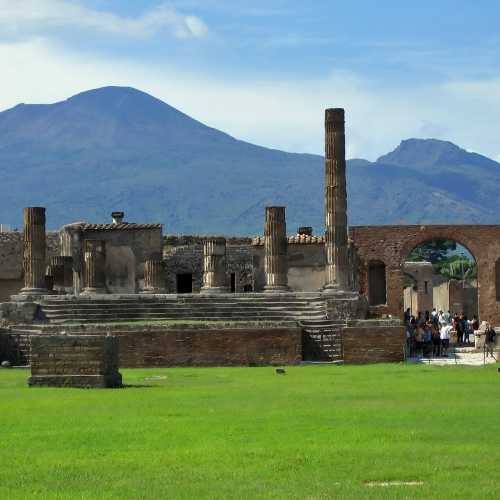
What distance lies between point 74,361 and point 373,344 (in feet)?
37.1

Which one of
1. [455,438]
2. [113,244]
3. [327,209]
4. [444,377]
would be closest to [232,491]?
[455,438]

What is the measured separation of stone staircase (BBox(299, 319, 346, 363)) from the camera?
33469 millimetres

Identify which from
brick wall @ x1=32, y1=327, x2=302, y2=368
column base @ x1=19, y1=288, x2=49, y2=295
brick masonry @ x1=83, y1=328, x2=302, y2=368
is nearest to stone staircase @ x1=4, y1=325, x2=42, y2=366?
brick wall @ x1=32, y1=327, x2=302, y2=368

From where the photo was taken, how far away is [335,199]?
41688 mm

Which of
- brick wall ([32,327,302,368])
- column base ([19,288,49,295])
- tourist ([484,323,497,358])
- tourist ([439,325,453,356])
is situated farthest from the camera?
column base ([19,288,49,295])

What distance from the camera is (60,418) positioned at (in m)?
16.9

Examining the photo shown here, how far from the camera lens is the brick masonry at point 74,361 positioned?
22.2m

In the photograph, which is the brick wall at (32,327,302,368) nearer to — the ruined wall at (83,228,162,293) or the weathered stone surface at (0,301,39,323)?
the weathered stone surface at (0,301,39,323)

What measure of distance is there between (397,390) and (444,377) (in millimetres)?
3887

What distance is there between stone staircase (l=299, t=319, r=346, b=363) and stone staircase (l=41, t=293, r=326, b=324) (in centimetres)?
146

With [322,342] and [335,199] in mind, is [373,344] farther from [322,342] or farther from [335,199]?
[335,199]

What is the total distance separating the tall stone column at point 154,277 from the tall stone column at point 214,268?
295cm

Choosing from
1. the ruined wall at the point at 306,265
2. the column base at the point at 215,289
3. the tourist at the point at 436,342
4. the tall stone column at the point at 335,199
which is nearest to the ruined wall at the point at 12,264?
the ruined wall at the point at 306,265

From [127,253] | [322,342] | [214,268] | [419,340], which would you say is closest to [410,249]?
[127,253]
